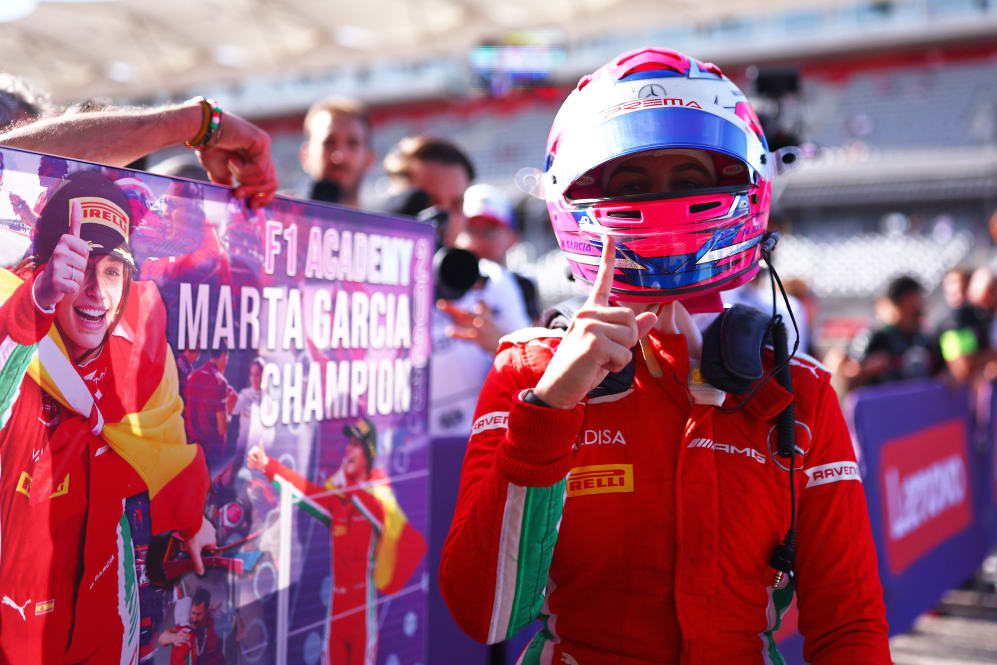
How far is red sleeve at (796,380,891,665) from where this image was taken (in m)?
1.40

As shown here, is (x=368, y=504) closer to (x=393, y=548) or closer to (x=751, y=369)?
(x=393, y=548)

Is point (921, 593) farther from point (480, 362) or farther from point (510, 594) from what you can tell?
point (510, 594)

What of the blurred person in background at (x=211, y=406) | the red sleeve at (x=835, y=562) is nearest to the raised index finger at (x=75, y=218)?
the blurred person in background at (x=211, y=406)

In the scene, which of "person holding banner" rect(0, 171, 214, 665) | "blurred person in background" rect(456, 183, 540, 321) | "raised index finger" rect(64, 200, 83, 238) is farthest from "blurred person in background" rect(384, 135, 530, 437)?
"raised index finger" rect(64, 200, 83, 238)

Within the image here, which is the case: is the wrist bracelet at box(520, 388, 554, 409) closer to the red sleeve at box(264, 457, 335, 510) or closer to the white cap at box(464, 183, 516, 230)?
the red sleeve at box(264, 457, 335, 510)

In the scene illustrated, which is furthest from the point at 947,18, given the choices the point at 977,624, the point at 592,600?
the point at 592,600

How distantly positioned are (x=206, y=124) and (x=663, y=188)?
84 cm

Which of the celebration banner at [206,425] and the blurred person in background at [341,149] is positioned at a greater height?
the blurred person in background at [341,149]

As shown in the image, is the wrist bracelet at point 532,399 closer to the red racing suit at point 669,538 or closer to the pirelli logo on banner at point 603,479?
the red racing suit at point 669,538

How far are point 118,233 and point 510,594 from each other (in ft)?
2.52

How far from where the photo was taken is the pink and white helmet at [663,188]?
1.51m

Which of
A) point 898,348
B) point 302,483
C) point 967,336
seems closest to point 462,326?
point 302,483

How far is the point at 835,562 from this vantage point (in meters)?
1.44

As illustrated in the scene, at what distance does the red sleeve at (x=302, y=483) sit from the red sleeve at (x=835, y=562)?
85 cm
